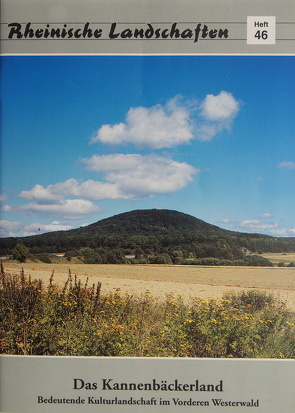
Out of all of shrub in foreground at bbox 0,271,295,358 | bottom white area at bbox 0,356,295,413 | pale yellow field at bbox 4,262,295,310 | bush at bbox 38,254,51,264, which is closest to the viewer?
bottom white area at bbox 0,356,295,413

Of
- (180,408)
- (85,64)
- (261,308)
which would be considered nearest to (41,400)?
(180,408)

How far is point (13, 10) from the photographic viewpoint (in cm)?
371

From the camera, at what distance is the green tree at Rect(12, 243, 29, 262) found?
395cm

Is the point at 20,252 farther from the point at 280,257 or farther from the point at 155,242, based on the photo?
the point at 280,257

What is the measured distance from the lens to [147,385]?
12.0ft

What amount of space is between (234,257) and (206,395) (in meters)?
1.39

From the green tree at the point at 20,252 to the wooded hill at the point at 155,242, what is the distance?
37mm

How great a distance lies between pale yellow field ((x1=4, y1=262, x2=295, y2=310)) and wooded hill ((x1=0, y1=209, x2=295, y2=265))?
3.5 inches

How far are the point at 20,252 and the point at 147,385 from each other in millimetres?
1882

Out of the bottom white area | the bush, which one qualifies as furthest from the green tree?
the bottom white area

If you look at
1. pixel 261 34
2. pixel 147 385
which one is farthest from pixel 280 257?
pixel 261 34

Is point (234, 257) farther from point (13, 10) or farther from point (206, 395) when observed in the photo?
point (13, 10)

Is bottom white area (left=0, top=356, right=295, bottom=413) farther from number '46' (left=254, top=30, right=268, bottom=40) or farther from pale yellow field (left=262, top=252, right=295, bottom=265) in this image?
number '46' (left=254, top=30, right=268, bottom=40)

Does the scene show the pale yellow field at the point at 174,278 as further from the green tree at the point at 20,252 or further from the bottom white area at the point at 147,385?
the bottom white area at the point at 147,385
